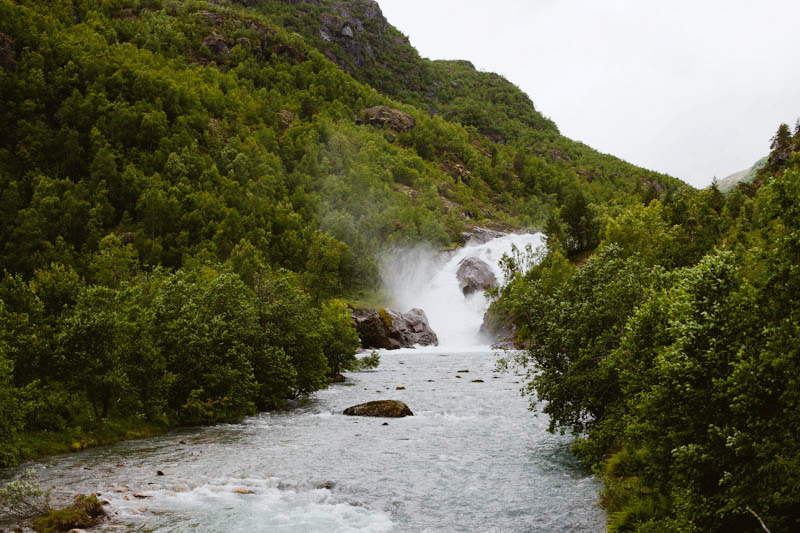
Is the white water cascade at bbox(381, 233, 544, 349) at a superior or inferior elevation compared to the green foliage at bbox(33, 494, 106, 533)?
superior

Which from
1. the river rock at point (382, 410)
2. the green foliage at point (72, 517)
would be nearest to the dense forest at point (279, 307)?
the river rock at point (382, 410)

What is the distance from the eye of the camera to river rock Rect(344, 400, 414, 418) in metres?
40.9

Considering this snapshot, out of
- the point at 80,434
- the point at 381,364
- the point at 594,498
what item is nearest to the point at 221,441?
the point at 80,434

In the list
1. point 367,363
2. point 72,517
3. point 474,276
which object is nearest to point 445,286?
point 474,276

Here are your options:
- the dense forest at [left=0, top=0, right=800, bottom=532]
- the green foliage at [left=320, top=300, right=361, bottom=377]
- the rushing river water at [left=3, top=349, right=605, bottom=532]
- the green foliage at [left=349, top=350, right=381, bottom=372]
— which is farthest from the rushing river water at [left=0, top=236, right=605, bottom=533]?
the green foliage at [left=349, top=350, right=381, bottom=372]

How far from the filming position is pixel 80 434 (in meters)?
31.8

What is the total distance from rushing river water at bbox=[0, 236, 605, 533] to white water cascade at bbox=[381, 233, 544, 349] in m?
73.9

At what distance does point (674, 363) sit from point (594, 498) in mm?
10799

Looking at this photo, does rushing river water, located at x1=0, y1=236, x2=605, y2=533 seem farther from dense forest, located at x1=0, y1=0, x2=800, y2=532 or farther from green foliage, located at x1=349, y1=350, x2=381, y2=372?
green foliage, located at x1=349, y1=350, x2=381, y2=372

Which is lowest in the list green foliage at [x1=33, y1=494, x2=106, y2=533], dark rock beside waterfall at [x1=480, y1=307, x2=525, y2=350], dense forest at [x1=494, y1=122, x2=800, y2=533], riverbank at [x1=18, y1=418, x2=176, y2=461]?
riverbank at [x1=18, y1=418, x2=176, y2=461]

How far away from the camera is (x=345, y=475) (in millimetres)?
26344

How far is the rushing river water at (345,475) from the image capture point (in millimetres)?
20500

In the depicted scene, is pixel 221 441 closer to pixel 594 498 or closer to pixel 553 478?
pixel 553 478

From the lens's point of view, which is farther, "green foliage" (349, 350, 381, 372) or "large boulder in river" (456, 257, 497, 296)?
"large boulder in river" (456, 257, 497, 296)
